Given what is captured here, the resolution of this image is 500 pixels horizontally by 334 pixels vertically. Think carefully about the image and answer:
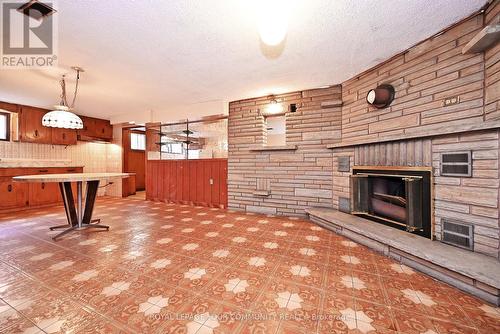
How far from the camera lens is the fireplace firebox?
2285mm

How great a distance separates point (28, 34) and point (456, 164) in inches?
190

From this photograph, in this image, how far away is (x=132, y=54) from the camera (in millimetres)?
2609

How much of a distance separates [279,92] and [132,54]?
258 cm

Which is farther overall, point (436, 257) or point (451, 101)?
point (451, 101)

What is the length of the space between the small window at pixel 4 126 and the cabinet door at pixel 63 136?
773 millimetres

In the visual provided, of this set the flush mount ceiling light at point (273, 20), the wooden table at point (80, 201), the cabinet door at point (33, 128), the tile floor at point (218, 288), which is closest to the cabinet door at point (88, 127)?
the cabinet door at point (33, 128)

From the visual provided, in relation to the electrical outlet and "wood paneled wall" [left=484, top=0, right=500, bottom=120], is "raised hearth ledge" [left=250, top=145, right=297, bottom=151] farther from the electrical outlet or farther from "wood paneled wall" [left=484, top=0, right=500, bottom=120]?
"wood paneled wall" [left=484, top=0, right=500, bottom=120]

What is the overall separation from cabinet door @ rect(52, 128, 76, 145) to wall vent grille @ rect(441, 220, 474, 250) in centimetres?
801

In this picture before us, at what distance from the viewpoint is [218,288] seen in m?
1.68

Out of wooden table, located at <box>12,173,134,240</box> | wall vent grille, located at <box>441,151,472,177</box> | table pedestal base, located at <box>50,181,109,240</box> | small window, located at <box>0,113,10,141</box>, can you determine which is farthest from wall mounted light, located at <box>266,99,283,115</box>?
small window, located at <box>0,113,10,141</box>

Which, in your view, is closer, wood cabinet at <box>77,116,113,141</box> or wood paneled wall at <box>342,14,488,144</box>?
wood paneled wall at <box>342,14,488,144</box>

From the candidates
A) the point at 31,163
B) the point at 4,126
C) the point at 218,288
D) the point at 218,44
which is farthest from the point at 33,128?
the point at 218,288

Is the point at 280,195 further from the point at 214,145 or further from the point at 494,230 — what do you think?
the point at 494,230

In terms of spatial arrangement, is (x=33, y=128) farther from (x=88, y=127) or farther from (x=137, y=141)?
(x=137, y=141)
